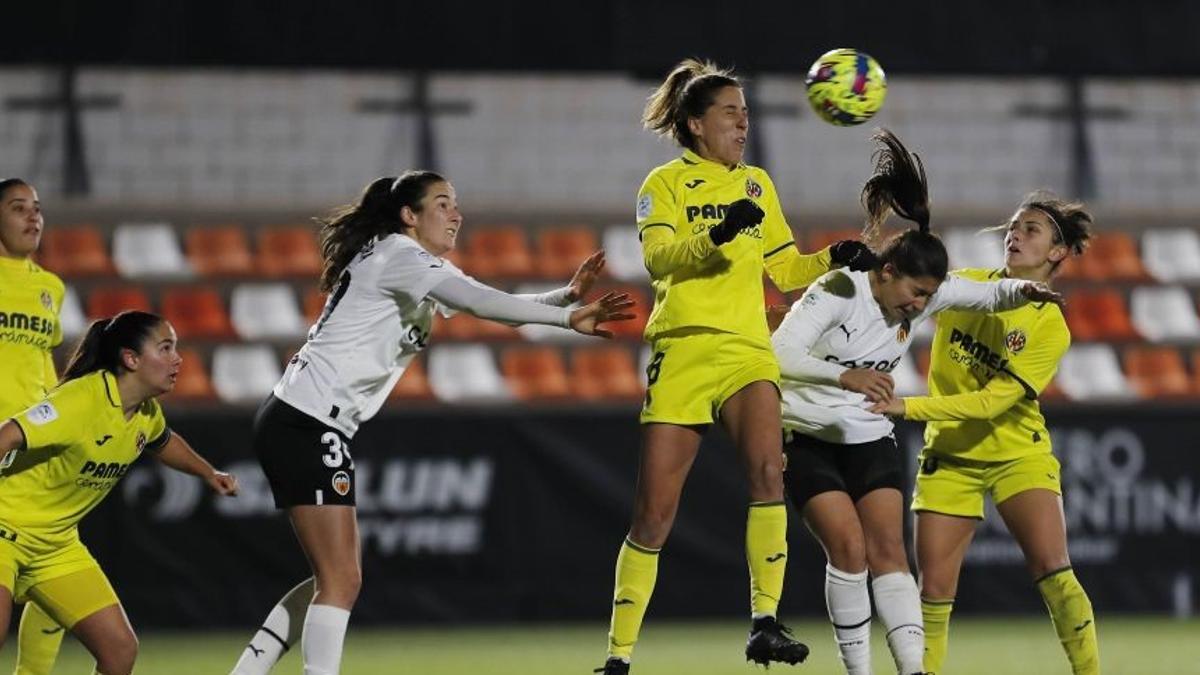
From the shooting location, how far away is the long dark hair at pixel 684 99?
6586mm

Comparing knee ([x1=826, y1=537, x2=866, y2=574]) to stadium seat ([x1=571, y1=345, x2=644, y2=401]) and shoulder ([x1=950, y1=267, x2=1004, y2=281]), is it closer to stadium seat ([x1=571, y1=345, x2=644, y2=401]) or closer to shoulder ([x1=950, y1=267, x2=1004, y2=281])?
shoulder ([x1=950, y1=267, x2=1004, y2=281])

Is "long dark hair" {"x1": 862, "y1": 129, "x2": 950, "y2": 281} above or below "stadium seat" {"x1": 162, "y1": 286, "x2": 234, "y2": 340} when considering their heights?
above

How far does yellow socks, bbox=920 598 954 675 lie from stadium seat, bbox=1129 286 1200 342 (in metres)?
8.10

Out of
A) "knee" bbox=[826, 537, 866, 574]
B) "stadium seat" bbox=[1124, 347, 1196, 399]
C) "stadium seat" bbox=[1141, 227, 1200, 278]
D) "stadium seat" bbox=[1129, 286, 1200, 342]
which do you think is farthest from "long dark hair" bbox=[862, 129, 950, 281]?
"stadium seat" bbox=[1141, 227, 1200, 278]

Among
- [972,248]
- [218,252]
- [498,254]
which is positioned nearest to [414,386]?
[498,254]

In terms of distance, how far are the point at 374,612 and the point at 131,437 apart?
5.23 m

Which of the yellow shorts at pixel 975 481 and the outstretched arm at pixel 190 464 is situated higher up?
the outstretched arm at pixel 190 464

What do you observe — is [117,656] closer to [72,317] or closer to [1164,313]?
[72,317]

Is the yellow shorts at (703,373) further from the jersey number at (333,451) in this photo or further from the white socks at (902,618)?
the jersey number at (333,451)

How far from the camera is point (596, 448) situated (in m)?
11.7

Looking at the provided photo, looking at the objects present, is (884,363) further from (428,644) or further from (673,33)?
(673,33)

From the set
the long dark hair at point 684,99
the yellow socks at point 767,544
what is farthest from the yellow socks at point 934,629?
the long dark hair at point 684,99

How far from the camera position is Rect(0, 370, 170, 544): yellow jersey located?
20.3ft

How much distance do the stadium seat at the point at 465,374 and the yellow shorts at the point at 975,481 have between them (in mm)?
6490
